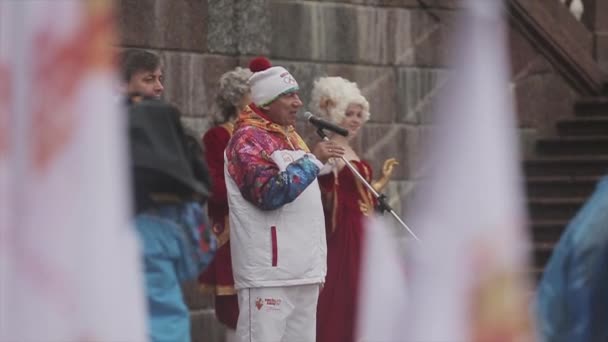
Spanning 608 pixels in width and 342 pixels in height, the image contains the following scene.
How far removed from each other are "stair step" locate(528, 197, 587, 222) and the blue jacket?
762cm

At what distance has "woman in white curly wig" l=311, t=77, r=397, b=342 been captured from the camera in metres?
10.4

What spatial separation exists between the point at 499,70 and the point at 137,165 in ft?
6.87

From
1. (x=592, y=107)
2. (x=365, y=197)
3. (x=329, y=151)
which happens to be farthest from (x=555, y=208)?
(x=329, y=151)

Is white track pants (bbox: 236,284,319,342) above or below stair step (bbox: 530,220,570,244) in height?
below

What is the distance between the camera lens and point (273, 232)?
8.95 metres

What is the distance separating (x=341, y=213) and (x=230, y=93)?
3.48ft

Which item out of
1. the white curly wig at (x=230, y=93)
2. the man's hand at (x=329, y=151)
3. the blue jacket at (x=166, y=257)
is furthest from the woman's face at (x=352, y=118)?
the blue jacket at (x=166, y=257)

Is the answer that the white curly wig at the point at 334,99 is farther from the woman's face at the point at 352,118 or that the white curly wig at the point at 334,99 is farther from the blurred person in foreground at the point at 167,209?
the blurred person in foreground at the point at 167,209

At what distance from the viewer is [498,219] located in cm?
407

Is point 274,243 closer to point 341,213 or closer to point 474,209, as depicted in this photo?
point 341,213

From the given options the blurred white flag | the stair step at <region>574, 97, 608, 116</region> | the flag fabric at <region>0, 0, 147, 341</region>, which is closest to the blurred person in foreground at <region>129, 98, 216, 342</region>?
the blurred white flag

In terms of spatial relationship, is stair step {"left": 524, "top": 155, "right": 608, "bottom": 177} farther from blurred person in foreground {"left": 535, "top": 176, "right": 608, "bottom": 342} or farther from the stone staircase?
blurred person in foreground {"left": 535, "top": 176, "right": 608, "bottom": 342}

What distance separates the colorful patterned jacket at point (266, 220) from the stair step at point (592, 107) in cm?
580

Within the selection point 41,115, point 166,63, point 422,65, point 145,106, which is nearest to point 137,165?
point 145,106
